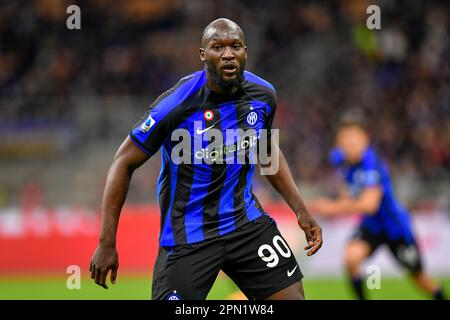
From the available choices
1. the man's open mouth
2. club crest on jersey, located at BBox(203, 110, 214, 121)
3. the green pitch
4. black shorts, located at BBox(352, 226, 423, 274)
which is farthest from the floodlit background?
the man's open mouth

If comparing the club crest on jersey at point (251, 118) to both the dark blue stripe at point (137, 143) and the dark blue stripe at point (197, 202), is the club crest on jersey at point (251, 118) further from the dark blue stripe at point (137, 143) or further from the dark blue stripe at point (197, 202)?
the dark blue stripe at point (137, 143)

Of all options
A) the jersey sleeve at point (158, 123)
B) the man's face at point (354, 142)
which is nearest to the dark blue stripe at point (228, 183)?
the jersey sleeve at point (158, 123)

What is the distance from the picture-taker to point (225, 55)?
512cm

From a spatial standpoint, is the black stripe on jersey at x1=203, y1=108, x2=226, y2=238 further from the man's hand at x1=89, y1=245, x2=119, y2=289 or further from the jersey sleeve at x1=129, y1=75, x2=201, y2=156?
the man's hand at x1=89, y1=245, x2=119, y2=289

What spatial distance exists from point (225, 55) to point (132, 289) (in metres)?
6.58

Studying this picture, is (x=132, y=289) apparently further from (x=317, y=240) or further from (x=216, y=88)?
(x=216, y=88)

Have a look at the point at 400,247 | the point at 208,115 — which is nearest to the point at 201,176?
the point at 208,115

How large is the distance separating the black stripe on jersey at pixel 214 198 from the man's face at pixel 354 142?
375 centimetres

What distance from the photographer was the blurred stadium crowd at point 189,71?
56.6ft

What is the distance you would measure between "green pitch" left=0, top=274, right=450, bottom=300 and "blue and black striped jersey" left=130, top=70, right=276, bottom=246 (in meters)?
4.93

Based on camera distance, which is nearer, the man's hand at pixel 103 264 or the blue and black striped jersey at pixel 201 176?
the man's hand at pixel 103 264

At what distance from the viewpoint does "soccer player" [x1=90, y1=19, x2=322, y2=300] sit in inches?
202

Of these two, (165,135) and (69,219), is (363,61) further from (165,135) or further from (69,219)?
(165,135)

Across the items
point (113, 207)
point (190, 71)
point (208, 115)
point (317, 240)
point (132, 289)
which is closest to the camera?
point (113, 207)
